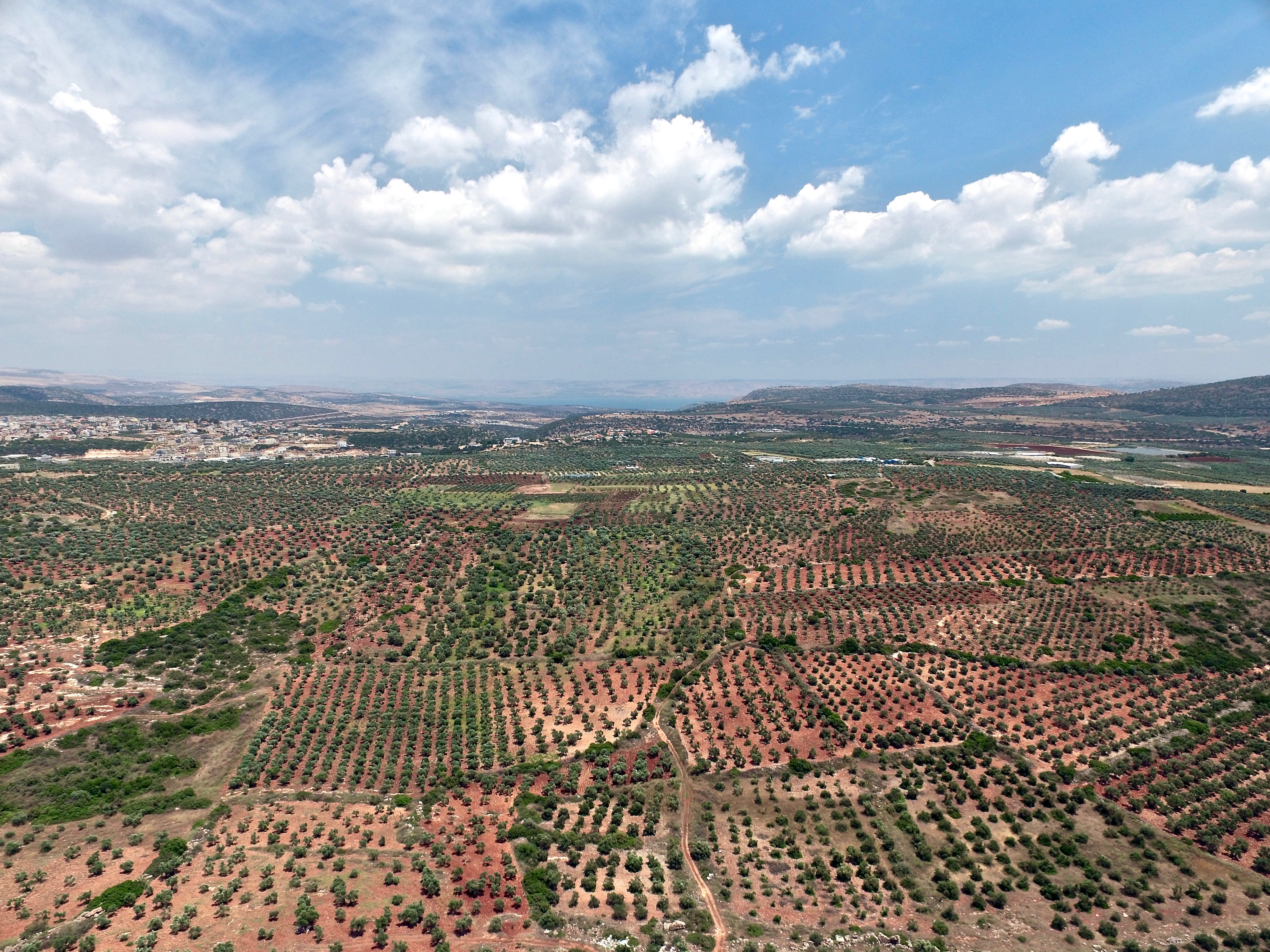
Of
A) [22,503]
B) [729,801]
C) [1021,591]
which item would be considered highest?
[22,503]

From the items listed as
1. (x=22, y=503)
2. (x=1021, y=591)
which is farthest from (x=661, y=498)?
(x=22, y=503)

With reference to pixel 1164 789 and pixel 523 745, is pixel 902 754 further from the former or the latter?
pixel 523 745

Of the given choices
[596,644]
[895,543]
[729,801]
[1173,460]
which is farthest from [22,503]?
[1173,460]

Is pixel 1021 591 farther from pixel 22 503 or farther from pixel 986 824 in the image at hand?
pixel 22 503

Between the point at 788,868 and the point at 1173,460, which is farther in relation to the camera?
the point at 1173,460

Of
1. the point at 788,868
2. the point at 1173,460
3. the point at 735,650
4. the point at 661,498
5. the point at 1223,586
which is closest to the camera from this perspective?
the point at 788,868

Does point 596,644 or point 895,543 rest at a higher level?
point 895,543

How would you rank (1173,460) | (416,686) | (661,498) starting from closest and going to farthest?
(416,686) < (661,498) < (1173,460)
